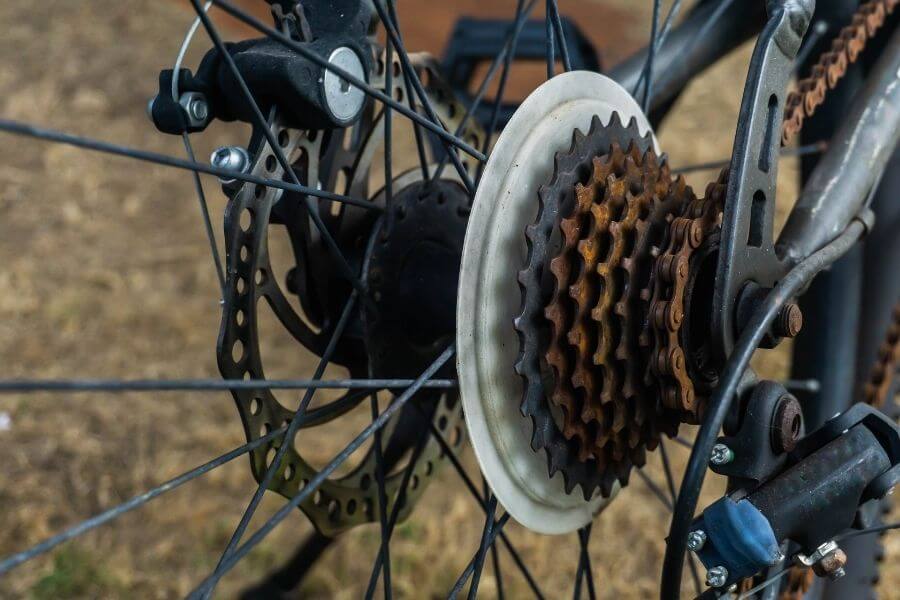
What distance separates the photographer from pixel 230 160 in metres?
0.60

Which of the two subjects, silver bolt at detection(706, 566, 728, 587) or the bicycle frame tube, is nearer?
silver bolt at detection(706, 566, 728, 587)

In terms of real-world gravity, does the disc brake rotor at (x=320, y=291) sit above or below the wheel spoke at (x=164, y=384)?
above

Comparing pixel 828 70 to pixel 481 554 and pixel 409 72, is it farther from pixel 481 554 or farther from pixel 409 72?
pixel 481 554

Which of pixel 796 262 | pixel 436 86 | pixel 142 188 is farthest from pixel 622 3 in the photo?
pixel 796 262

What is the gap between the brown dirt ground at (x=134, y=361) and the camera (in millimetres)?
1165

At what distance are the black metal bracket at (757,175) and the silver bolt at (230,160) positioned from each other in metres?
0.27

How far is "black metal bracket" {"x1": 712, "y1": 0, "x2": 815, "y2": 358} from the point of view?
556 mm

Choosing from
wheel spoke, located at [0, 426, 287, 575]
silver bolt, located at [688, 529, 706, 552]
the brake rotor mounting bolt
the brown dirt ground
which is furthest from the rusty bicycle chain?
the brown dirt ground

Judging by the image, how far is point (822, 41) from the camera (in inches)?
37.9

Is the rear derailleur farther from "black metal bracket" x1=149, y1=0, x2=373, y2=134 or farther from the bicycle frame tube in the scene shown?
"black metal bracket" x1=149, y1=0, x2=373, y2=134

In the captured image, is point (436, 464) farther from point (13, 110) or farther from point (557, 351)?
point (13, 110)

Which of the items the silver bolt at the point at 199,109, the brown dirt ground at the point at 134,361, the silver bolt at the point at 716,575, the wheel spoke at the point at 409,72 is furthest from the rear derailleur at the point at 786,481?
the brown dirt ground at the point at 134,361

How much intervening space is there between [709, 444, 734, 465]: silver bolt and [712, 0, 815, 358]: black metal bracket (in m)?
0.05

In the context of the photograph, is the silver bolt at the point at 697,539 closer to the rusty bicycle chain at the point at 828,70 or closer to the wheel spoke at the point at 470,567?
the wheel spoke at the point at 470,567
